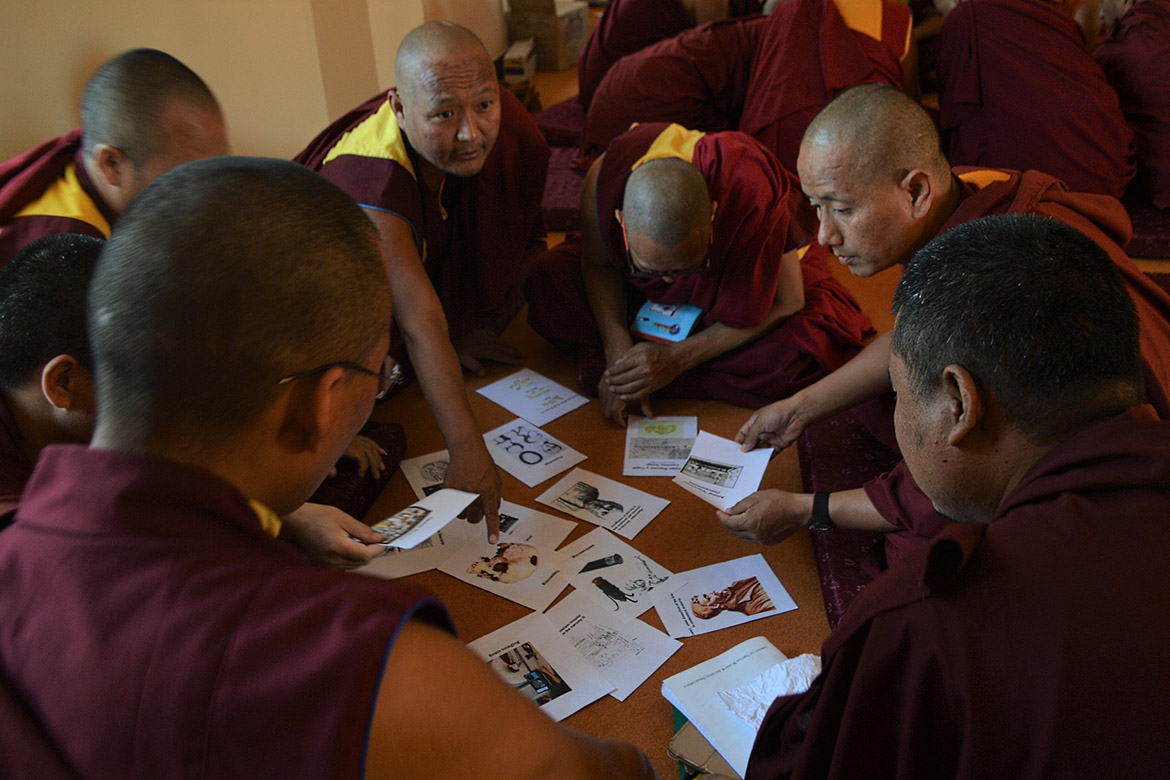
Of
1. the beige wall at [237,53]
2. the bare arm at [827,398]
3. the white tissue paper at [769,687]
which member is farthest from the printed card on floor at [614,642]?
the beige wall at [237,53]

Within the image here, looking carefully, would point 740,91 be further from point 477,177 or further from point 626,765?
point 626,765

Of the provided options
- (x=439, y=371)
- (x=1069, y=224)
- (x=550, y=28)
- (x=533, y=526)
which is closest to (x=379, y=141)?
(x=439, y=371)

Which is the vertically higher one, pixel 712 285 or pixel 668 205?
pixel 668 205

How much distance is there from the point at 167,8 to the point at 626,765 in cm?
385

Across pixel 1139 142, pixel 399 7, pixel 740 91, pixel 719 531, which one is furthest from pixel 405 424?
pixel 1139 142

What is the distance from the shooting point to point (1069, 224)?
6.70ft

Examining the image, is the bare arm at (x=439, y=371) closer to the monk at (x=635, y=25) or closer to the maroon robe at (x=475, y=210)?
the maroon robe at (x=475, y=210)

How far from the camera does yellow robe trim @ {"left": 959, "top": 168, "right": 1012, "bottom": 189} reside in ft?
8.04

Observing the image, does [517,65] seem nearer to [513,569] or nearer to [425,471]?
[425,471]

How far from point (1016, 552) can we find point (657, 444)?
197 cm

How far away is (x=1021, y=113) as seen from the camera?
171 inches

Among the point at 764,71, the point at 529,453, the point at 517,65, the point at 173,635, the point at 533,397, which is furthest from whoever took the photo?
the point at 517,65

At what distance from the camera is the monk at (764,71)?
4465 millimetres

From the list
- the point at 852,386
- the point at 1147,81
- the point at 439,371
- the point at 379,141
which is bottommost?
the point at 852,386
